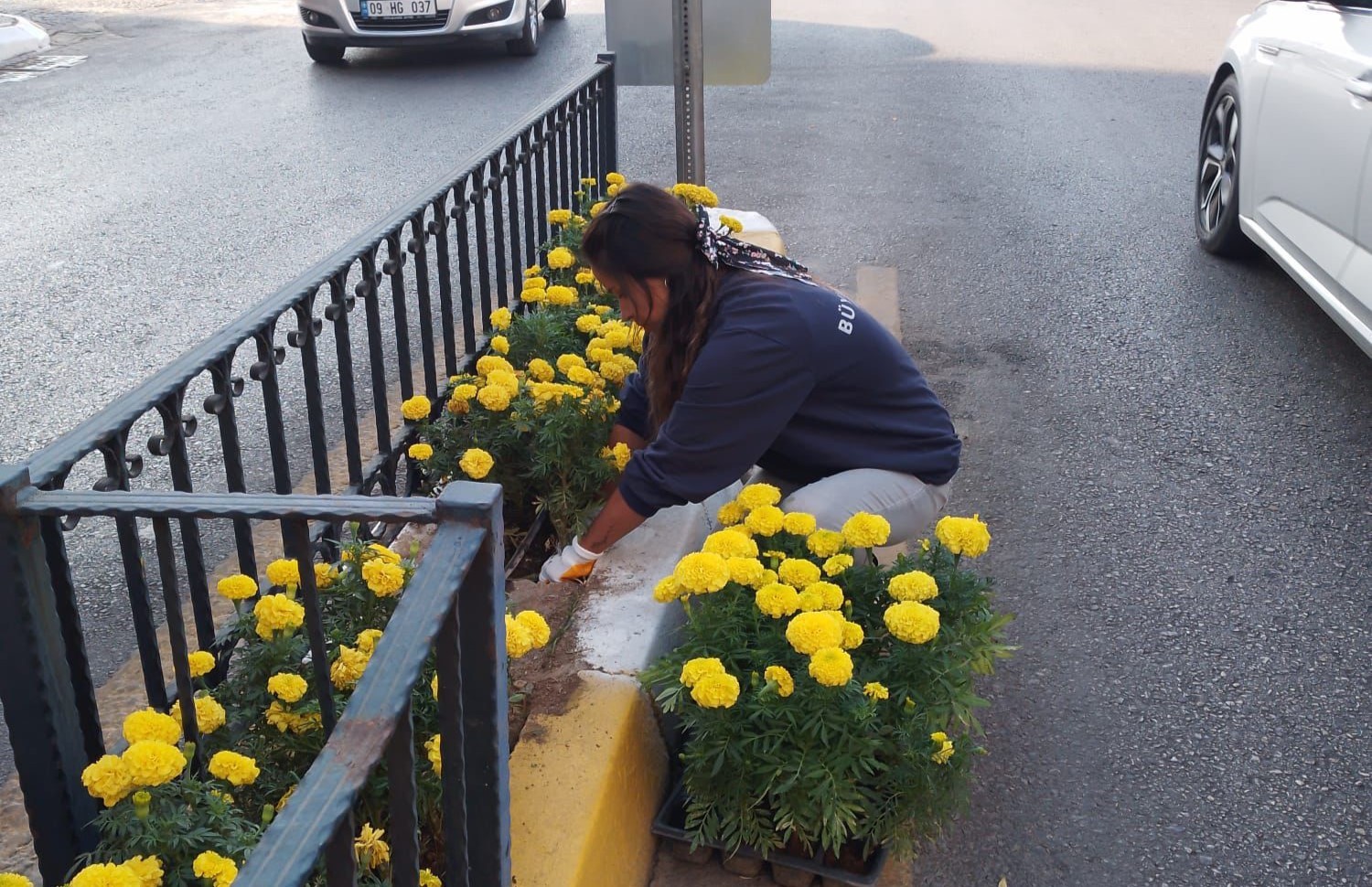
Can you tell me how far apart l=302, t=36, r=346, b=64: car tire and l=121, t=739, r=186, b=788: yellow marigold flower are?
450 inches

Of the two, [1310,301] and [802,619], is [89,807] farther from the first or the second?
[1310,301]

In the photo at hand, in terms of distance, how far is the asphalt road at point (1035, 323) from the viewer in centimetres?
306

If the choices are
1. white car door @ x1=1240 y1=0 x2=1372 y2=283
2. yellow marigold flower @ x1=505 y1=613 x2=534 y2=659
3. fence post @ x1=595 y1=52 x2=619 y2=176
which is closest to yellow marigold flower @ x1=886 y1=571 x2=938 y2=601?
yellow marigold flower @ x1=505 y1=613 x2=534 y2=659

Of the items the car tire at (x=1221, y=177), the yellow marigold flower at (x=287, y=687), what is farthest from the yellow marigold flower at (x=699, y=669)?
the car tire at (x=1221, y=177)

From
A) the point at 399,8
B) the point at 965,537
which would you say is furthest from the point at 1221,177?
the point at 399,8

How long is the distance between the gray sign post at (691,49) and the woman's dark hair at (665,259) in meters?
2.53

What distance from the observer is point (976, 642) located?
8.75ft

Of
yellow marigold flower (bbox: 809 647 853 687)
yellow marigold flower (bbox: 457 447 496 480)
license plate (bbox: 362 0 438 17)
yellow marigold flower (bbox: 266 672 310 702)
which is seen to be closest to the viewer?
yellow marigold flower (bbox: 266 672 310 702)

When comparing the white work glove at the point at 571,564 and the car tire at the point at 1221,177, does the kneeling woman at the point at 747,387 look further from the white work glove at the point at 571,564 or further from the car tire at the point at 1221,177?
the car tire at the point at 1221,177

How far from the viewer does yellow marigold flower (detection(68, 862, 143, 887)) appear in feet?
5.23

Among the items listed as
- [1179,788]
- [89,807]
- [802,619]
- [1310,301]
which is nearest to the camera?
[89,807]

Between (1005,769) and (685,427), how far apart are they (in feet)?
3.62

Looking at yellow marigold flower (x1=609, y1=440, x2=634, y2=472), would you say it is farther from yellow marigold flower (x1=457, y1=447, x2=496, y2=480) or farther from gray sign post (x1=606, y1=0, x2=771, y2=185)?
gray sign post (x1=606, y1=0, x2=771, y2=185)

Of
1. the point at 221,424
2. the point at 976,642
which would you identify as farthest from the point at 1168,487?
the point at 221,424
